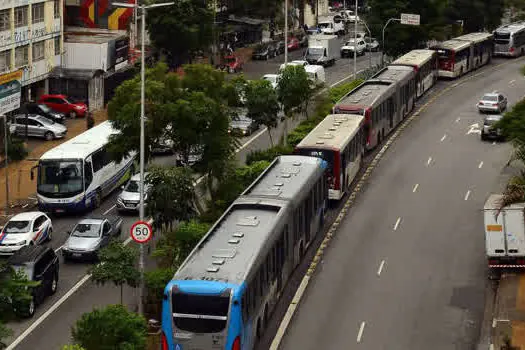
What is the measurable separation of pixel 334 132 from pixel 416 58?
30163mm

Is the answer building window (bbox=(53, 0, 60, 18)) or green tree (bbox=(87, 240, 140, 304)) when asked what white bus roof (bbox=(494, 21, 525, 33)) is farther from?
green tree (bbox=(87, 240, 140, 304))

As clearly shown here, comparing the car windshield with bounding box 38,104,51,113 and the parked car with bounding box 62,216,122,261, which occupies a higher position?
→ the car windshield with bounding box 38,104,51,113

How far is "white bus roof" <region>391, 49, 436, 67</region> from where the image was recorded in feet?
273

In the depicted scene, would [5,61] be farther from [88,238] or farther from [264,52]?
[264,52]

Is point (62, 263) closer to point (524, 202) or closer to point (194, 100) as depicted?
point (194, 100)

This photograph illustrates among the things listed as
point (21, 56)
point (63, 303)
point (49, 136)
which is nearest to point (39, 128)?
point (49, 136)

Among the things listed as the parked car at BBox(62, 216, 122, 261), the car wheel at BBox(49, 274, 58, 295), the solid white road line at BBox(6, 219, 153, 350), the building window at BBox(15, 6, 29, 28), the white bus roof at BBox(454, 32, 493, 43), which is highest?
the building window at BBox(15, 6, 29, 28)

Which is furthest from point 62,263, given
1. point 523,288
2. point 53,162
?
point 523,288

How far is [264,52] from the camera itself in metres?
110

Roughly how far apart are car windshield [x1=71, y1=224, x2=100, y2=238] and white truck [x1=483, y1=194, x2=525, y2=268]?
16.9 metres

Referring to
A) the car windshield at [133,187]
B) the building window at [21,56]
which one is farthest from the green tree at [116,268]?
the building window at [21,56]

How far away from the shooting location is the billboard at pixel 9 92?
6400 cm

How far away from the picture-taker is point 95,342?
34.1m

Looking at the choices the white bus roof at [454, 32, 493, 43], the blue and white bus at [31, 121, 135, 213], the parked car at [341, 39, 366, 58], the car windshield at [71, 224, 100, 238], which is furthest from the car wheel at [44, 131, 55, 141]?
the parked car at [341, 39, 366, 58]
